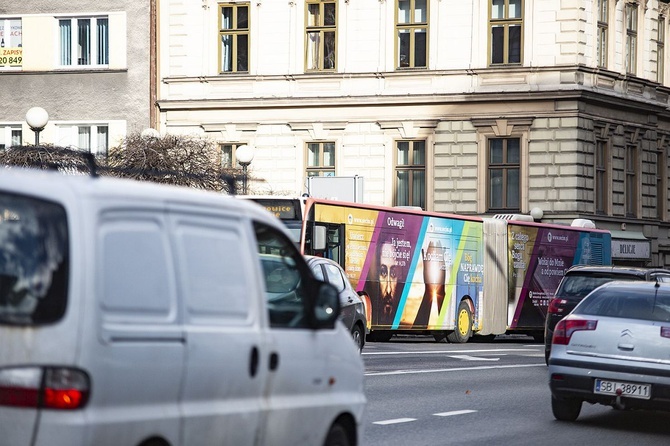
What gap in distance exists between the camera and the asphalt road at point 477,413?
42.0ft

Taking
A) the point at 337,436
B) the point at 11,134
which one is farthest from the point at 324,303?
the point at 11,134

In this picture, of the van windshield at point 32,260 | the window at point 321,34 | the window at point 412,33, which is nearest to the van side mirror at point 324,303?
the van windshield at point 32,260

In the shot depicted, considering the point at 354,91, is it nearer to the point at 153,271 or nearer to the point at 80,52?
the point at 80,52

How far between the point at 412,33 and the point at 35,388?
38.2 meters

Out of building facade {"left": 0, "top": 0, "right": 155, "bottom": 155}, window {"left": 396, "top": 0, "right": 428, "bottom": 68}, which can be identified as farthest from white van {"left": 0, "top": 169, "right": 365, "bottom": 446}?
building facade {"left": 0, "top": 0, "right": 155, "bottom": 155}

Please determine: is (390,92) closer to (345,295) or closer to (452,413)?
(345,295)

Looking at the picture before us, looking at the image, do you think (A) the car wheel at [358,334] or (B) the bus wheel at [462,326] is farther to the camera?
(B) the bus wheel at [462,326]

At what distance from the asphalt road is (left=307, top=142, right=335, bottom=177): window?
21580 mm

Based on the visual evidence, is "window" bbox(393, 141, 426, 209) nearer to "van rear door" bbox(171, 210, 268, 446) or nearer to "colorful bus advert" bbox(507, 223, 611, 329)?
"colorful bus advert" bbox(507, 223, 611, 329)

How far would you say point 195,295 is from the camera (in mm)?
7012

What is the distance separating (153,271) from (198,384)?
636 mm

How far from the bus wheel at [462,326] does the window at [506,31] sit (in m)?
11.1

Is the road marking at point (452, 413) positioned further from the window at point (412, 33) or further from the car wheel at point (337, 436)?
the window at point (412, 33)

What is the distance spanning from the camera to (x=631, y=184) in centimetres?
4638
